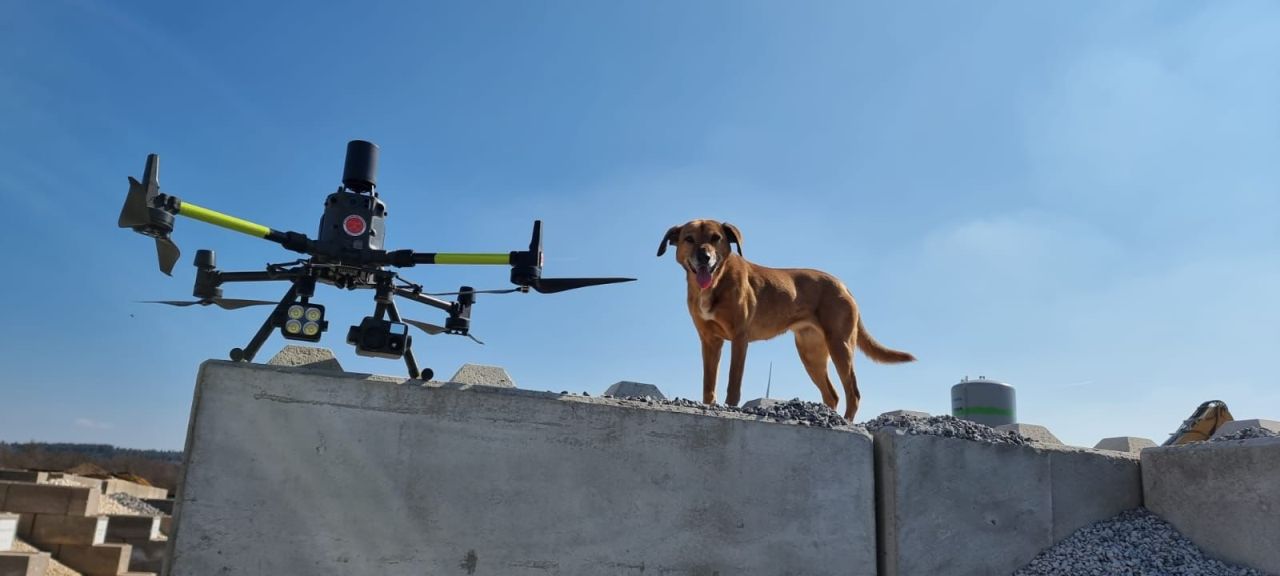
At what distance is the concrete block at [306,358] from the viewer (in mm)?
3485

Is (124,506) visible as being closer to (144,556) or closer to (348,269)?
(144,556)

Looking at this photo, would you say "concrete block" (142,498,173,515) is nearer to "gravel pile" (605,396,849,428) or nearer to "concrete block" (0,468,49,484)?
"concrete block" (0,468,49,484)

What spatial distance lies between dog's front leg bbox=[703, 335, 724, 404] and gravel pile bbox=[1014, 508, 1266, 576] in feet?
7.09

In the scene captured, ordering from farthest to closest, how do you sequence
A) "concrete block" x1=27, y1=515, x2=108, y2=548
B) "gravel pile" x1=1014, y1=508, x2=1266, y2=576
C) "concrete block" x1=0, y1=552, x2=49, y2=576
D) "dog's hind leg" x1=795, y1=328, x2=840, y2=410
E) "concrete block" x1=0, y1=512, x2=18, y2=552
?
"concrete block" x1=27, y1=515, x2=108, y2=548 < "concrete block" x1=0, y1=512, x2=18, y2=552 < "concrete block" x1=0, y1=552, x2=49, y2=576 < "dog's hind leg" x1=795, y1=328, x2=840, y2=410 < "gravel pile" x1=1014, y1=508, x2=1266, y2=576

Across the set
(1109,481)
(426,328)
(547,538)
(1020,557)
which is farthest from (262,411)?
(1109,481)

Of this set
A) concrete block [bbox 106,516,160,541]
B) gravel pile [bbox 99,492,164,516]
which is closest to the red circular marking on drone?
concrete block [bbox 106,516,160,541]

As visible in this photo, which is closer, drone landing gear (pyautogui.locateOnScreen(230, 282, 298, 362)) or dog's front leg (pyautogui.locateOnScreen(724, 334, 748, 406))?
drone landing gear (pyautogui.locateOnScreen(230, 282, 298, 362))

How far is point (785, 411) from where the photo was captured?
162 inches

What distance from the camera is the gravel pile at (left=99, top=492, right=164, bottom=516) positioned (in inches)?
540

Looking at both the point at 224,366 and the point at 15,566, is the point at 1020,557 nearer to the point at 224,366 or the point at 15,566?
the point at 224,366

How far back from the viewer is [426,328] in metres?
3.78

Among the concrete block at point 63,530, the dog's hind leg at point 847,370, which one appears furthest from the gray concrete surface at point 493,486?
the concrete block at point 63,530

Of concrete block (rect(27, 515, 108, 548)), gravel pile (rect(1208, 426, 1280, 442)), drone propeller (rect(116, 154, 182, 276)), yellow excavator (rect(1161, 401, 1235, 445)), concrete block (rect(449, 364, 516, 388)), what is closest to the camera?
drone propeller (rect(116, 154, 182, 276))

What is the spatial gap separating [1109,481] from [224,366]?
504cm
